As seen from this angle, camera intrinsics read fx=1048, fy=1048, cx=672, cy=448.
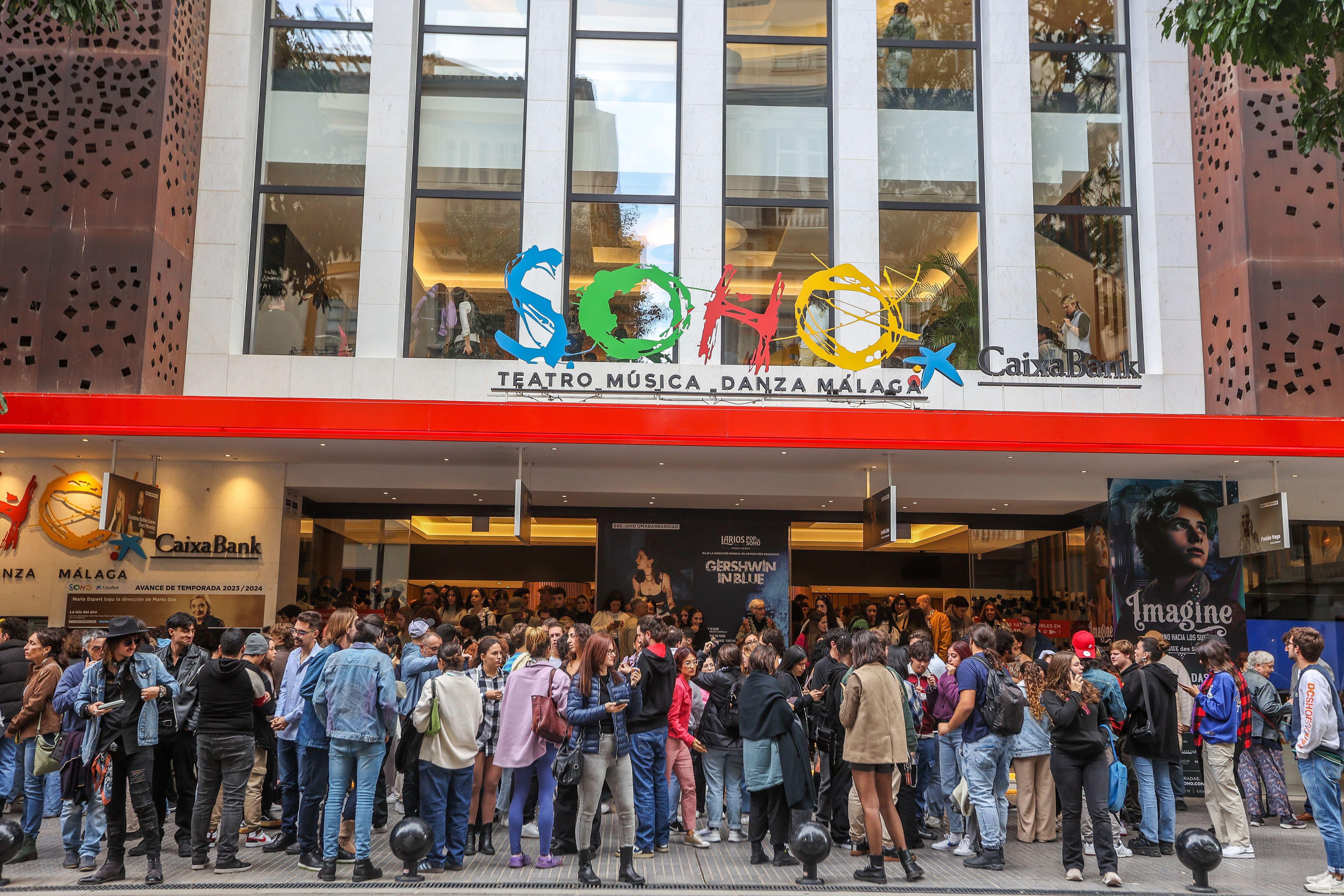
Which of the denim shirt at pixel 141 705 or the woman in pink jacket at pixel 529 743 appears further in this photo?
the woman in pink jacket at pixel 529 743

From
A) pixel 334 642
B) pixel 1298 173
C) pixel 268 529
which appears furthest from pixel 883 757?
pixel 1298 173

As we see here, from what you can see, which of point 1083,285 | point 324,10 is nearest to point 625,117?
point 324,10

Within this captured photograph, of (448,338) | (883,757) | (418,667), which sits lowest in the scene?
(883,757)

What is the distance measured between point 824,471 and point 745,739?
7055mm

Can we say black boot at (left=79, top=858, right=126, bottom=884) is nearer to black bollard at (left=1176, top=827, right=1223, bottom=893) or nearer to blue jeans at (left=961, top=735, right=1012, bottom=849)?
blue jeans at (left=961, top=735, right=1012, bottom=849)

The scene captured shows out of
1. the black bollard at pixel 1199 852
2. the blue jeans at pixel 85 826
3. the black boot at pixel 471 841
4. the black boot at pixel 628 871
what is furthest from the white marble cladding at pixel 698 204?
the black bollard at pixel 1199 852

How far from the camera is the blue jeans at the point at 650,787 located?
786 cm

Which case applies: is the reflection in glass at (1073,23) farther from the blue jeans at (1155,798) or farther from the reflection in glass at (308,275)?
the blue jeans at (1155,798)

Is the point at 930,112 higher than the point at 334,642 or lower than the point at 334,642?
higher

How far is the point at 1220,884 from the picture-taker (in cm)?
769

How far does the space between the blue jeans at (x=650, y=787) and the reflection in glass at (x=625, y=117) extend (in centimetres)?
907

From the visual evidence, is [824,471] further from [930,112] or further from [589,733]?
[589,733]

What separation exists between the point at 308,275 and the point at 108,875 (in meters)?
9.15

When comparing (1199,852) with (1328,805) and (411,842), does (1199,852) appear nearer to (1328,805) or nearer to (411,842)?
(1328,805)
